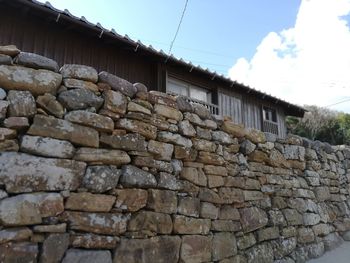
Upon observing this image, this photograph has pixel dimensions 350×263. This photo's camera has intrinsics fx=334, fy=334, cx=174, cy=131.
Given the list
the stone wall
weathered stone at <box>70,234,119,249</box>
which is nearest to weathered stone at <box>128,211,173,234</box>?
the stone wall

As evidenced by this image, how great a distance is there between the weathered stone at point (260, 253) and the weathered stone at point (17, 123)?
3.03 metres

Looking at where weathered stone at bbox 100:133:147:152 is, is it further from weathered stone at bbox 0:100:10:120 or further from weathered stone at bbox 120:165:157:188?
weathered stone at bbox 0:100:10:120

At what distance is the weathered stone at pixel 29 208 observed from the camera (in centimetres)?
244

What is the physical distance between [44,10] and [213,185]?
348 cm

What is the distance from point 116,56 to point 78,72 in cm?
339

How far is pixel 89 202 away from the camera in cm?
286

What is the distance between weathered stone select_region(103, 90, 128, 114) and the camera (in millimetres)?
3203

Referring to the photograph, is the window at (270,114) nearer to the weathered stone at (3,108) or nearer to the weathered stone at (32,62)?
the weathered stone at (32,62)

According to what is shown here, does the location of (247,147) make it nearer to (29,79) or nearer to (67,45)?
(29,79)

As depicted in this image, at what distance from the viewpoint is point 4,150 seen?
8.39ft

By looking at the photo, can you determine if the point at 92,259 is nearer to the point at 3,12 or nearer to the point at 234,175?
the point at 234,175

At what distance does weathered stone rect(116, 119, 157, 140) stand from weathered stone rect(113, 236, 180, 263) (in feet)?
3.38

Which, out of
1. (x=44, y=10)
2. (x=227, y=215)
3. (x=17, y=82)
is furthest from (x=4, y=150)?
(x=44, y=10)

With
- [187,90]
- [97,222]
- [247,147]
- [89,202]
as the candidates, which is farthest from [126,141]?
[187,90]
